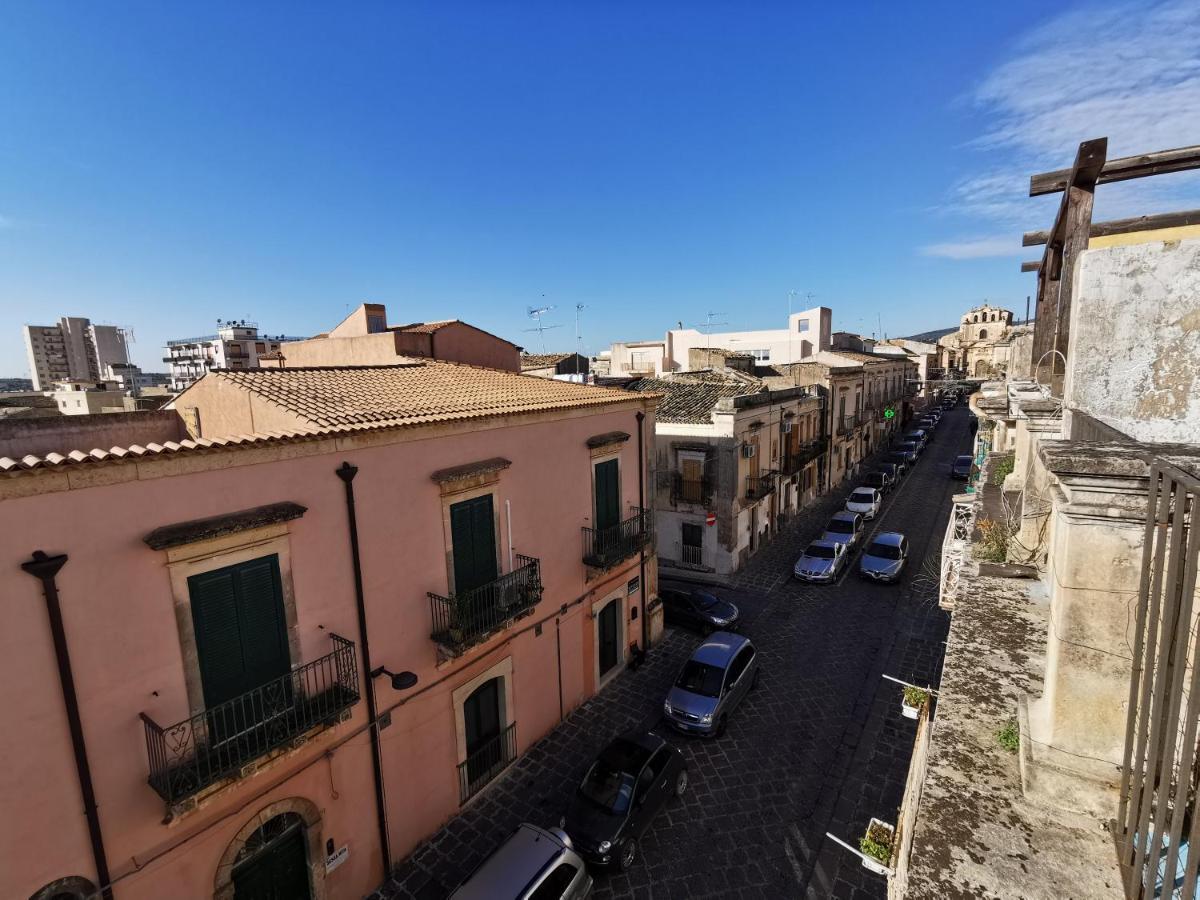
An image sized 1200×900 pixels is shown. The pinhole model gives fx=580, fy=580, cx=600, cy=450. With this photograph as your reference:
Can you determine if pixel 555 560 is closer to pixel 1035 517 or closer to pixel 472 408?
pixel 472 408

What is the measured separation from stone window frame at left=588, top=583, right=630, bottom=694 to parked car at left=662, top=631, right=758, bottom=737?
2030mm

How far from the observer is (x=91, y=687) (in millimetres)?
5961

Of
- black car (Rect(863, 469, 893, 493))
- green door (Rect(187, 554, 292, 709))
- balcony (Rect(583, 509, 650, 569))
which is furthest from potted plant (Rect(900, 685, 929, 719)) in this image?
black car (Rect(863, 469, 893, 493))

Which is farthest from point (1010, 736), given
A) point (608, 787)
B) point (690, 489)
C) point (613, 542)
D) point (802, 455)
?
point (802, 455)

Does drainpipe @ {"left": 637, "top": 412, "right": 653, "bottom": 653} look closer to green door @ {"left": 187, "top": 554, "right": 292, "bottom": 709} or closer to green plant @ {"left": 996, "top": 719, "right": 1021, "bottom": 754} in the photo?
green door @ {"left": 187, "top": 554, "right": 292, "bottom": 709}

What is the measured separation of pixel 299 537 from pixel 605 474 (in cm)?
741

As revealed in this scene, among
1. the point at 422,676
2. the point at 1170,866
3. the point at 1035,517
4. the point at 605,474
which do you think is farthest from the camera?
the point at 605,474

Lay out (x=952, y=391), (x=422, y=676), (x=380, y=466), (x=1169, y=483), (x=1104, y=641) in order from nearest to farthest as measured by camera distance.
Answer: (x=1169, y=483) → (x=1104, y=641) → (x=380, y=466) → (x=422, y=676) → (x=952, y=391)

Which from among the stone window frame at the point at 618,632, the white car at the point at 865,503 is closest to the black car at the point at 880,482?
the white car at the point at 865,503

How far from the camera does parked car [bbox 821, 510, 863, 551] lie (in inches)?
872

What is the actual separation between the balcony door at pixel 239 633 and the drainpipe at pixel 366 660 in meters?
1.08

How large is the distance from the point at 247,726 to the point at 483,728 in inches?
193

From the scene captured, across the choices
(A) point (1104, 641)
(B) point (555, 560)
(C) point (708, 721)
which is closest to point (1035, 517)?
(A) point (1104, 641)

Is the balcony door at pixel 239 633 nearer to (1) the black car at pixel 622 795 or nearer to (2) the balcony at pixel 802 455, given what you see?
(1) the black car at pixel 622 795
